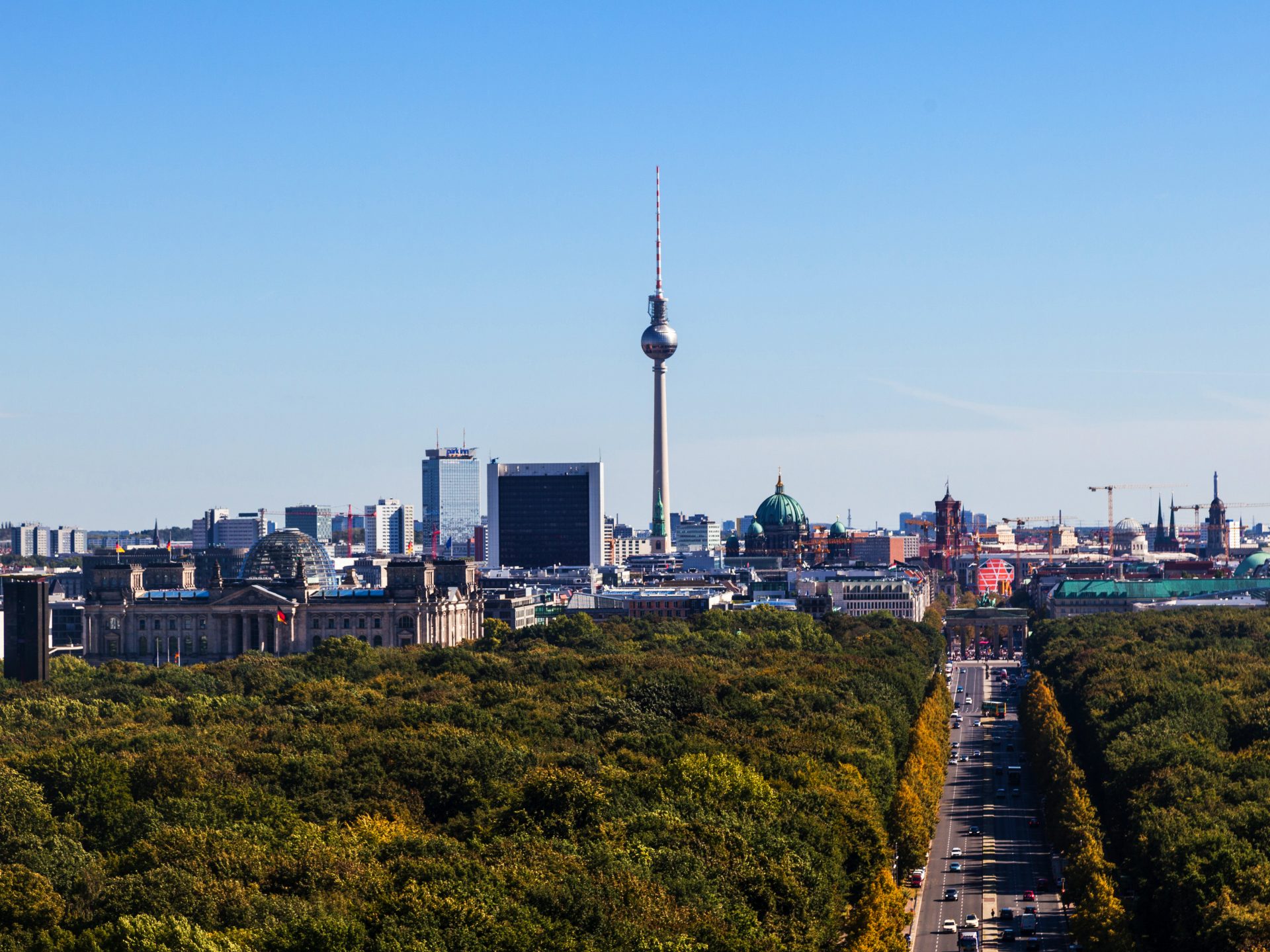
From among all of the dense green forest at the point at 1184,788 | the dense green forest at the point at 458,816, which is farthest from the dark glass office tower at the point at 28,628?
the dense green forest at the point at 1184,788

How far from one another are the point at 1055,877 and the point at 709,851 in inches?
1263

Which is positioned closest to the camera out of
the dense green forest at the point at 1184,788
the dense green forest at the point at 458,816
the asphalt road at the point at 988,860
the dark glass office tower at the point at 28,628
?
the dense green forest at the point at 458,816

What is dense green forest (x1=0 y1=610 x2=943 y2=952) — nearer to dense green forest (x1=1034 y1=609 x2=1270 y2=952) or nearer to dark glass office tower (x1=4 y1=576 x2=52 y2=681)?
dense green forest (x1=1034 y1=609 x2=1270 y2=952)

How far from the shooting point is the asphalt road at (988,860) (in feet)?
313

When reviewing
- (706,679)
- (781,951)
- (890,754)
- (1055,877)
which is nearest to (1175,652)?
(706,679)

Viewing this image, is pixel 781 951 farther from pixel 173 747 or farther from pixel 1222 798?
pixel 173 747

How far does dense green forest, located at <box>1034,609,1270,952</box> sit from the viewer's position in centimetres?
8312

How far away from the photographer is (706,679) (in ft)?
523

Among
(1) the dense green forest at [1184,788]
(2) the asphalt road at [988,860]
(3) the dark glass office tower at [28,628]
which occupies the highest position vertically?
(3) the dark glass office tower at [28,628]

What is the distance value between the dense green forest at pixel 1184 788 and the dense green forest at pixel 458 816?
11.4 m

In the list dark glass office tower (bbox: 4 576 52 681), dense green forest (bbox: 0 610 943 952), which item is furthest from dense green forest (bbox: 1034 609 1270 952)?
dark glass office tower (bbox: 4 576 52 681)

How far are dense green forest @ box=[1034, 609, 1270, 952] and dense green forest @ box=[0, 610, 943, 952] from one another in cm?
1140

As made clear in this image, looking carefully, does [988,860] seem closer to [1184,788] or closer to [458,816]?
[1184,788]

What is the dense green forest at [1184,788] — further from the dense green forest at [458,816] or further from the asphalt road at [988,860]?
the dense green forest at [458,816]
